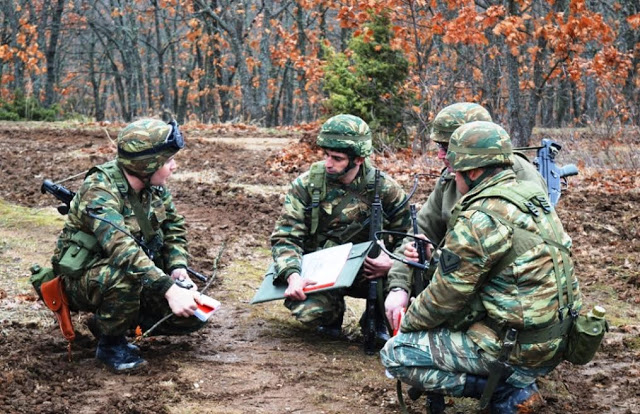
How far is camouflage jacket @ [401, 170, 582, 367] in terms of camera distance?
138 inches

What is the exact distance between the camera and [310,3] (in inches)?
825

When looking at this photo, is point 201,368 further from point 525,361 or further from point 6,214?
point 6,214

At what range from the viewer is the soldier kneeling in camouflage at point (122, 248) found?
4.54 metres

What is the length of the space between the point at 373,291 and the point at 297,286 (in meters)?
0.51

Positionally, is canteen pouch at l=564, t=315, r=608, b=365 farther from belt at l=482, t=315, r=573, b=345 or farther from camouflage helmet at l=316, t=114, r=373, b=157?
camouflage helmet at l=316, t=114, r=373, b=157

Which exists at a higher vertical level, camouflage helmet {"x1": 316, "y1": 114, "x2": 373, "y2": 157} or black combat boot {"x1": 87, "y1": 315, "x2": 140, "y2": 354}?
camouflage helmet {"x1": 316, "y1": 114, "x2": 373, "y2": 157}

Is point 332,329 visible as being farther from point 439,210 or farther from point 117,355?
Result: point 117,355

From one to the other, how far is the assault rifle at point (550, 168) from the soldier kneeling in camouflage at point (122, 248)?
2.91 meters

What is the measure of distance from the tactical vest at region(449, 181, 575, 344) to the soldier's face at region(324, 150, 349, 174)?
1610mm

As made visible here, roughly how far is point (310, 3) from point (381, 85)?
7669 millimetres

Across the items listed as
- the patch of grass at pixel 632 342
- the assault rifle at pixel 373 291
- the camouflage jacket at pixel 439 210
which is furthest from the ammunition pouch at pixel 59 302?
the patch of grass at pixel 632 342

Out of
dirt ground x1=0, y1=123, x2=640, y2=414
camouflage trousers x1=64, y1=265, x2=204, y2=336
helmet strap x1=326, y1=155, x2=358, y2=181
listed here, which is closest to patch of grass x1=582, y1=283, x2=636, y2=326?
dirt ground x1=0, y1=123, x2=640, y2=414

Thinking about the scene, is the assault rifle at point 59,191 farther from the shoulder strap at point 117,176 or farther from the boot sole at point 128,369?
the boot sole at point 128,369

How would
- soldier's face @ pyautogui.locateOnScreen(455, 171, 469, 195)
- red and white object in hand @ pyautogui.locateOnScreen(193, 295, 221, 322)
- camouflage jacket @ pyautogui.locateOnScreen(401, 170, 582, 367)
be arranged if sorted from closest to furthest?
camouflage jacket @ pyautogui.locateOnScreen(401, 170, 582, 367)
soldier's face @ pyautogui.locateOnScreen(455, 171, 469, 195)
red and white object in hand @ pyautogui.locateOnScreen(193, 295, 221, 322)
